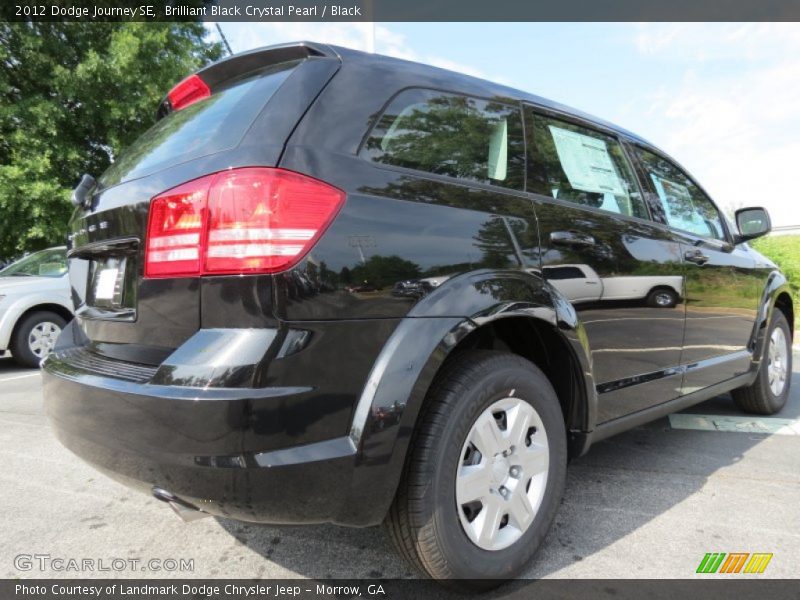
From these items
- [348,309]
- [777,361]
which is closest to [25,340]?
[348,309]

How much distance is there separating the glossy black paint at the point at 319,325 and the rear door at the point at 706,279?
1097 millimetres

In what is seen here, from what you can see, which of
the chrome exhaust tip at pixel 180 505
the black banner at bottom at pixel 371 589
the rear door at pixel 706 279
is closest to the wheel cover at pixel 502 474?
the black banner at bottom at pixel 371 589

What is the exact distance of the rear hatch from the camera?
62.2 inches

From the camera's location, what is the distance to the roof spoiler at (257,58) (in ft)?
5.81

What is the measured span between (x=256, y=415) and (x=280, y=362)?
0.14 metres

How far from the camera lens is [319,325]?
148 cm

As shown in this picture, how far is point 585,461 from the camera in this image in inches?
124

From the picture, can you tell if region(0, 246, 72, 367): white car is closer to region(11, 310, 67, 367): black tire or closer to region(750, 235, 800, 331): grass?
region(11, 310, 67, 367): black tire

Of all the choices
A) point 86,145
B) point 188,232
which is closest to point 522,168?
point 188,232

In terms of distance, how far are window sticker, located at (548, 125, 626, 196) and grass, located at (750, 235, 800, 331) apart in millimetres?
9533

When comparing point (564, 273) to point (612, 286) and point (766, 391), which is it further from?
point (766, 391)

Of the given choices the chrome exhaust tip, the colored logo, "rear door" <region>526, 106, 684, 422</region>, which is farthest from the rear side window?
the colored logo

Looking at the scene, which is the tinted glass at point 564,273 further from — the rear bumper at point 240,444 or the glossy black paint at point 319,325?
the rear bumper at point 240,444

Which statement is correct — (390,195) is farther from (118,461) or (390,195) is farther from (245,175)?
(118,461)
